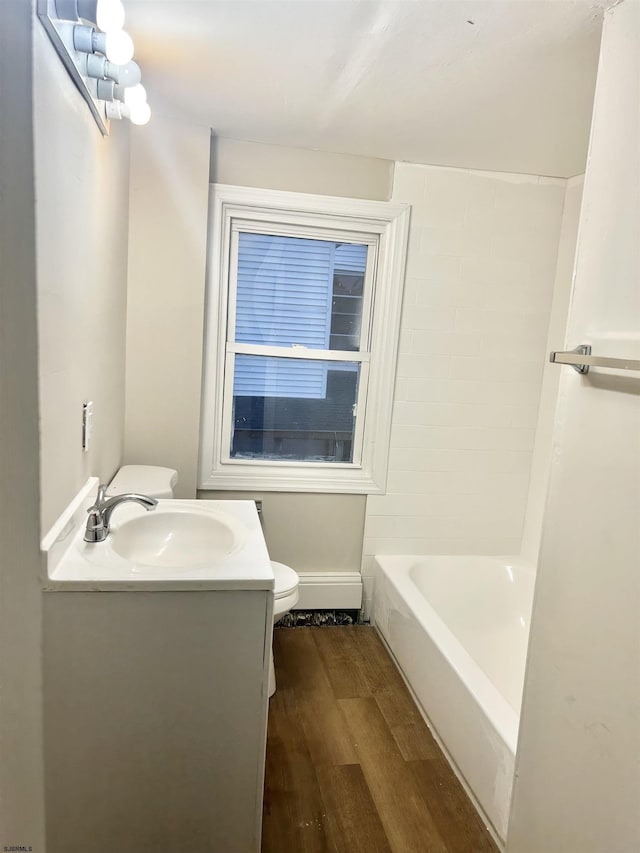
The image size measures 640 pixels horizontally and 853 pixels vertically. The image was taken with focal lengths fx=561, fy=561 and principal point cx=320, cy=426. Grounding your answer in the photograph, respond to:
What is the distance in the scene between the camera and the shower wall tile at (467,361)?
2.67m

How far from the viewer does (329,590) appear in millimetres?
2857

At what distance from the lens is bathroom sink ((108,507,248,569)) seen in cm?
171

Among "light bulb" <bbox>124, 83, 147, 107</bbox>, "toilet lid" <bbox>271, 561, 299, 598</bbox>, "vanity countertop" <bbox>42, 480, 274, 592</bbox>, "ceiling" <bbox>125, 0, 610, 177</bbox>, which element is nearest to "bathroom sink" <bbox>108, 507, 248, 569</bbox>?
"vanity countertop" <bbox>42, 480, 274, 592</bbox>

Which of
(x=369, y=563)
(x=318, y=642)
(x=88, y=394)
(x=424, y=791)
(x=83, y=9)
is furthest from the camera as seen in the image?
(x=369, y=563)

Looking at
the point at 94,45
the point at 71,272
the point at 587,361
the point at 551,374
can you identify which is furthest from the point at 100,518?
the point at 551,374

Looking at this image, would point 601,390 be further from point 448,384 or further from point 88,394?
point 448,384

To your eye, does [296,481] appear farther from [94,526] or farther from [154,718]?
[154,718]

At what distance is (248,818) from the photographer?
145 cm

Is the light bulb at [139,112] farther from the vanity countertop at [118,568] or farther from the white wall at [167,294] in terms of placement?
the vanity countertop at [118,568]

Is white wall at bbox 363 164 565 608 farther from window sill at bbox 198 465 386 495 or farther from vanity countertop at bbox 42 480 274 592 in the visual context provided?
vanity countertop at bbox 42 480 274 592

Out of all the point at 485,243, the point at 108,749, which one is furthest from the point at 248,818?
the point at 485,243

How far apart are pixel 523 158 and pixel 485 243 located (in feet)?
1.30

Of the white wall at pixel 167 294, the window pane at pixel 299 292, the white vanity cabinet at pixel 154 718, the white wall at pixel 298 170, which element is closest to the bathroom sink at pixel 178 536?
the white vanity cabinet at pixel 154 718

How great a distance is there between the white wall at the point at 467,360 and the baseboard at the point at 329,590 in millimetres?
105
